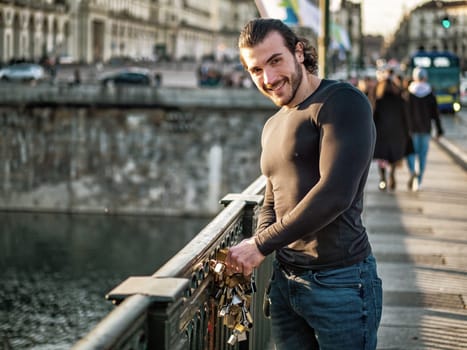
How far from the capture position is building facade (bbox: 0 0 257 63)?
213ft

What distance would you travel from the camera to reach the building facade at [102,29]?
64.9 metres

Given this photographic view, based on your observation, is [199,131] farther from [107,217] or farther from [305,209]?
[305,209]

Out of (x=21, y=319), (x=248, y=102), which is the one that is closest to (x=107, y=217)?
(x=248, y=102)

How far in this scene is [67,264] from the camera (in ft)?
107

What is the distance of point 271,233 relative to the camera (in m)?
2.99

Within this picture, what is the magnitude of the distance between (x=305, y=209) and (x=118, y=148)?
38.3 metres

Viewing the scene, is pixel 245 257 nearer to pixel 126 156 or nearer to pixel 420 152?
pixel 420 152

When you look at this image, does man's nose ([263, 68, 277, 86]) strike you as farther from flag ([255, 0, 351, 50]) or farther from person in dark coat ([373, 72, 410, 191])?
person in dark coat ([373, 72, 410, 191])

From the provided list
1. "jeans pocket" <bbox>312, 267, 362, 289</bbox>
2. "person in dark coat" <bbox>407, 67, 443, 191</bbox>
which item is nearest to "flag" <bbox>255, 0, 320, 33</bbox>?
"person in dark coat" <bbox>407, 67, 443, 191</bbox>

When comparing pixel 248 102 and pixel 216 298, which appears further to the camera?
pixel 248 102

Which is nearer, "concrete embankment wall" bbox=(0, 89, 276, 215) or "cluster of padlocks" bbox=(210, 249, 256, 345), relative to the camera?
"cluster of padlocks" bbox=(210, 249, 256, 345)

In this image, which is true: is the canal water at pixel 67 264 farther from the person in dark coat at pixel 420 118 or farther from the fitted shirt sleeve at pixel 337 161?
the fitted shirt sleeve at pixel 337 161

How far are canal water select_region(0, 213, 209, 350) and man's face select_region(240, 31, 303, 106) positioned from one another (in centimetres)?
2111

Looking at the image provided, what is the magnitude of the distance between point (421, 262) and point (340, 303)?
4706mm
